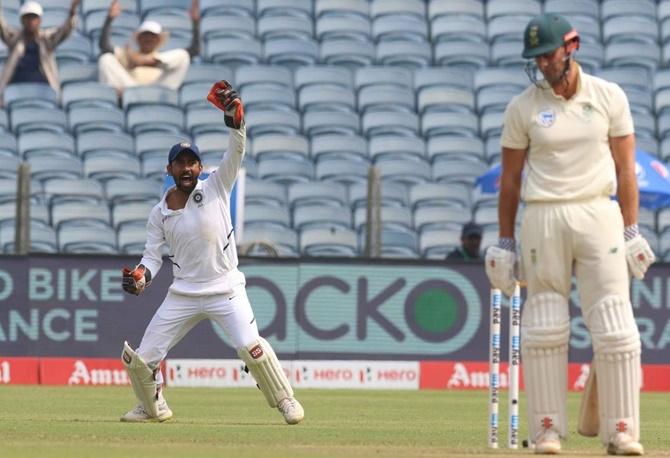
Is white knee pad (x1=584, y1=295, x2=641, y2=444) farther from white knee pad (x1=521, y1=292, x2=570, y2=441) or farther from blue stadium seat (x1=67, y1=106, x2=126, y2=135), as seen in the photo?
blue stadium seat (x1=67, y1=106, x2=126, y2=135)

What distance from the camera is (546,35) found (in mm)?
8039

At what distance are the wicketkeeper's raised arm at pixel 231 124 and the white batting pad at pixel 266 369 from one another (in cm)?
101

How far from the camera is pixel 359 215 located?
1941 centimetres

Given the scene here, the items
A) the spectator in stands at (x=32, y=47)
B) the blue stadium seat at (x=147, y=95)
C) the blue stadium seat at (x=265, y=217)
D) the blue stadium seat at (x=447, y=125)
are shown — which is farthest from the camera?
the blue stadium seat at (x=447, y=125)

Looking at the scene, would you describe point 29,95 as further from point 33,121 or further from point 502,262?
point 502,262

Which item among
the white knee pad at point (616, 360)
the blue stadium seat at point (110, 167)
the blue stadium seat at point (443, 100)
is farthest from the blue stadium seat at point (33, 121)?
the white knee pad at point (616, 360)

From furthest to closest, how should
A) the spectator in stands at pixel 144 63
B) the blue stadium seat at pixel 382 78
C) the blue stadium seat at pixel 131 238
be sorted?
the blue stadium seat at pixel 382 78 < the spectator in stands at pixel 144 63 < the blue stadium seat at pixel 131 238

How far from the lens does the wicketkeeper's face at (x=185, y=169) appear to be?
1070 cm

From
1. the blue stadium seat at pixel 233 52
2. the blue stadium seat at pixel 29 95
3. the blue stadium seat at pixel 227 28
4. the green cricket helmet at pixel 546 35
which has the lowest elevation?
the green cricket helmet at pixel 546 35

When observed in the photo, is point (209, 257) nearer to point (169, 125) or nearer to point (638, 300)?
point (638, 300)

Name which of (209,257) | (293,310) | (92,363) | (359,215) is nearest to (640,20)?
(359,215)

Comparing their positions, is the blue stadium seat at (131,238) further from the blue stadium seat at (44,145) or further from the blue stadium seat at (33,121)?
the blue stadium seat at (33,121)

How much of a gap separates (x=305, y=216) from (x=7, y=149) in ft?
11.8

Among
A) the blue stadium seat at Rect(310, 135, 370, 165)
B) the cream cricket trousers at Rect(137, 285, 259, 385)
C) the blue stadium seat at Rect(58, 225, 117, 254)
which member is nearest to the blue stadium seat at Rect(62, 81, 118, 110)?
the blue stadium seat at Rect(310, 135, 370, 165)
